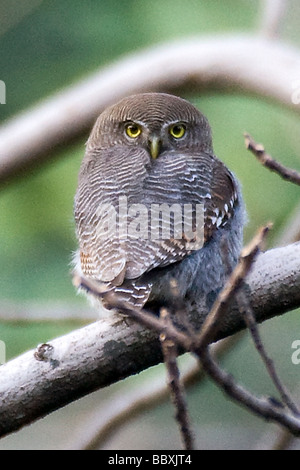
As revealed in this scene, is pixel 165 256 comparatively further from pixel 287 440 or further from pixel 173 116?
pixel 287 440

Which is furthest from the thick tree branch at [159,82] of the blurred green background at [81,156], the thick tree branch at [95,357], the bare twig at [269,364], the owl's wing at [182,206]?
the bare twig at [269,364]

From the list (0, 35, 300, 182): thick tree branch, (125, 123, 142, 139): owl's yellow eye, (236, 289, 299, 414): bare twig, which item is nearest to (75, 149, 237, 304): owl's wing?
(125, 123, 142, 139): owl's yellow eye

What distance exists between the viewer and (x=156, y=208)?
2.55 metres

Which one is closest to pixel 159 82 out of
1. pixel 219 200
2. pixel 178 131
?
pixel 178 131

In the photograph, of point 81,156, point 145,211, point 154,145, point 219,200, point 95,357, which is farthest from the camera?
point 81,156

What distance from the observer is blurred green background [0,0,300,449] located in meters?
4.49

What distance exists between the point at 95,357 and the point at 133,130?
43.8 inches

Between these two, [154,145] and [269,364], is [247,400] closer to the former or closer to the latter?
[269,364]

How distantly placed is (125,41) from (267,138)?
1.46 m

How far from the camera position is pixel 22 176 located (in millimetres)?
3859

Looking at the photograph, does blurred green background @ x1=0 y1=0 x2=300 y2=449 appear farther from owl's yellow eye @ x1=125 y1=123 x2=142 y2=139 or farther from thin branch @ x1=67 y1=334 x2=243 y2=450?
owl's yellow eye @ x1=125 y1=123 x2=142 y2=139

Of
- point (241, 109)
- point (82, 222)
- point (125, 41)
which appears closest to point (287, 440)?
point (82, 222)

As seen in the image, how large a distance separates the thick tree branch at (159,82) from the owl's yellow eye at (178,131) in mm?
696

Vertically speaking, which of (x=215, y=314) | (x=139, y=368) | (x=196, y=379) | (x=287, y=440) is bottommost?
(x=215, y=314)
